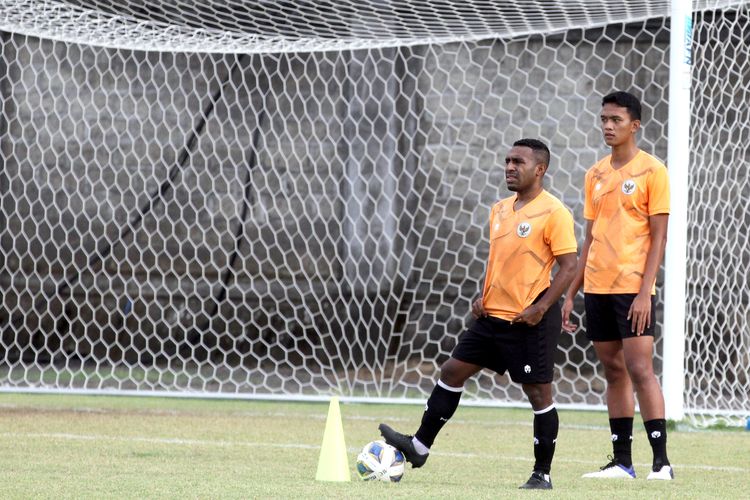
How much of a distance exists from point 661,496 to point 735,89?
18.4ft

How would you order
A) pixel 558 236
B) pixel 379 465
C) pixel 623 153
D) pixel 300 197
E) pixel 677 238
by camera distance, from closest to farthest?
pixel 379 465 → pixel 558 236 → pixel 623 153 → pixel 677 238 → pixel 300 197

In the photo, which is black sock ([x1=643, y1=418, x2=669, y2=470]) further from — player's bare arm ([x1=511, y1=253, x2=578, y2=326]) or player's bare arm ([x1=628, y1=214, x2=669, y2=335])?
player's bare arm ([x1=511, y1=253, x2=578, y2=326])

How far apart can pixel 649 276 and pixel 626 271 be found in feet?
0.31

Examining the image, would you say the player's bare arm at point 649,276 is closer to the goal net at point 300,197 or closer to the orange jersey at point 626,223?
the orange jersey at point 626,223

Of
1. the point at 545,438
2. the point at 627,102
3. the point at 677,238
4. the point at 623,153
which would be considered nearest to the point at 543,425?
the point at 545,438

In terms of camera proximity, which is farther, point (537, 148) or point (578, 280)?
point (578, 280)

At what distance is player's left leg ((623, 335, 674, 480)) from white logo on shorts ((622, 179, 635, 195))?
0.55 metres

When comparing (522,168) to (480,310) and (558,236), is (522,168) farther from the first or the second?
(480,310)

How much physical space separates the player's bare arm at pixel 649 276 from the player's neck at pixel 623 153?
255 mm

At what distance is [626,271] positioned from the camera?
5230 mm

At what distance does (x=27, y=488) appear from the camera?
175 inches

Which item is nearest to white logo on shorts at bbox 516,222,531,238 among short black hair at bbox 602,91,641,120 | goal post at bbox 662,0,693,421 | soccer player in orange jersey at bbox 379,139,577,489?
soccer player in orange jersey at bbox 379,139,577,489

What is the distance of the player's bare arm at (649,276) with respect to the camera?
5137 millimetres

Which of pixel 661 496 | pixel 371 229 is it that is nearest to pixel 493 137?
pixel 371 229
